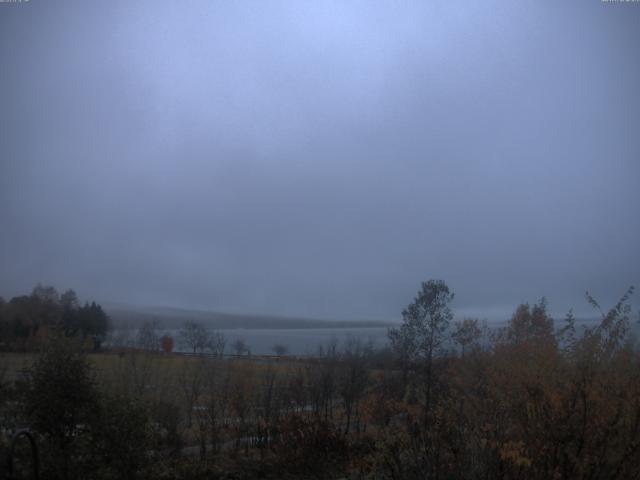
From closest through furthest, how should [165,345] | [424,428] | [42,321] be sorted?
[424,428], [42,321], [165,345]

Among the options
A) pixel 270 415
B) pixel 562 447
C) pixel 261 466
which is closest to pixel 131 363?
pixel 270 415

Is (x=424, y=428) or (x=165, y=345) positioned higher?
(x=424, y=428)

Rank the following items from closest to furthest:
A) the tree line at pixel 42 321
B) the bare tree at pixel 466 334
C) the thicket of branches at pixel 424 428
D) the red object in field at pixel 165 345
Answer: the thicket of branches at pixel 424 428 → the tree line at pixel 42 321 → the bare tree at pixel 466 334 → the red object in field at pixel 165 345

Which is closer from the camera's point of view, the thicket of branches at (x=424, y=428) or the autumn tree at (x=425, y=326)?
the thicket of branches at (x=424, y=428)

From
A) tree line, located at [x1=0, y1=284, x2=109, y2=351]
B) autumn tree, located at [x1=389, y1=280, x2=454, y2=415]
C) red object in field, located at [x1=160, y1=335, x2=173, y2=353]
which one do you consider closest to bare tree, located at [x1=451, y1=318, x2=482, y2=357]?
autumn tree, located at [x1=389, y1=280, x2=454, y2=415]

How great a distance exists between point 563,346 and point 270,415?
1075cm

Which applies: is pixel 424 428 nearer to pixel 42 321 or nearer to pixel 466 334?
pixel 466 334

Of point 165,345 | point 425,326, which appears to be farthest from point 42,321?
point 165,345

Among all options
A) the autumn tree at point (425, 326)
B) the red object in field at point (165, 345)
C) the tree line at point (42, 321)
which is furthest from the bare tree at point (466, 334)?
the red object in field at point (165, 345)

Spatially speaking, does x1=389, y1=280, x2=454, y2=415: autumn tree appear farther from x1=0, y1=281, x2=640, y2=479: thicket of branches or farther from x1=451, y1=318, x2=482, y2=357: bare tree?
x1=0, y1=281, x2=640, y2=479: thicket of branches

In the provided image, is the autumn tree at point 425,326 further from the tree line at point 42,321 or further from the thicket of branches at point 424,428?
the tree line at point 42,321

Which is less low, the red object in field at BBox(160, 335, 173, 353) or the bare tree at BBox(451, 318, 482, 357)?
the bare tree at BBox(451, 318, 482, 357)

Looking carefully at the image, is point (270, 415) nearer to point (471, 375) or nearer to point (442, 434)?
point (471, 375)

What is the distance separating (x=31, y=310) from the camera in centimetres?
2894
